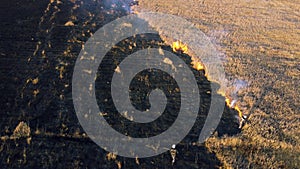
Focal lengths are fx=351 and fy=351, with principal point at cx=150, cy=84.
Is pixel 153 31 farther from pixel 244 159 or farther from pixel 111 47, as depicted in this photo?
pixel 244 159

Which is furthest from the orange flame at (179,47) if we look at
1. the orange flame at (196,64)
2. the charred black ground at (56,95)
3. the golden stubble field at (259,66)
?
the golden stubble field at (259,66)

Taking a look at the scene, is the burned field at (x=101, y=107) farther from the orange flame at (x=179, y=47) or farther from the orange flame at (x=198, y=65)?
the orange flame at (x=198, y=65)

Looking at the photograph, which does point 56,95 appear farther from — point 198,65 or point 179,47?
point 179,47

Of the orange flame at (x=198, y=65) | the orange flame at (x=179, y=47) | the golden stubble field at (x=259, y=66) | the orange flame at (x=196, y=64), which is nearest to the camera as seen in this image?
the golden stubble field at (x=259, y=66)

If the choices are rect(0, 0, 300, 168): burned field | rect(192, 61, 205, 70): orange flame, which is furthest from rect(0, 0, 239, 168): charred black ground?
rect(192, 61, 205, 70): orange flame

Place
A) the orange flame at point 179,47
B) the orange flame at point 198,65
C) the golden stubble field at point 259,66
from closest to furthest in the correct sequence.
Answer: the golden stubble field at point 259,66 → the orange flame at point 198,65 → the orange flame at point 179,47

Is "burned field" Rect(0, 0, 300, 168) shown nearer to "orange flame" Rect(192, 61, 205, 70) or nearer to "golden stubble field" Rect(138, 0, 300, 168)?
"golden stubble field" Rect(138, 0, 300, 168)

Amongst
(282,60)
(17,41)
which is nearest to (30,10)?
(17,41)

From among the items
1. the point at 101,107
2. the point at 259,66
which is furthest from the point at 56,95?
the point at 259,66
